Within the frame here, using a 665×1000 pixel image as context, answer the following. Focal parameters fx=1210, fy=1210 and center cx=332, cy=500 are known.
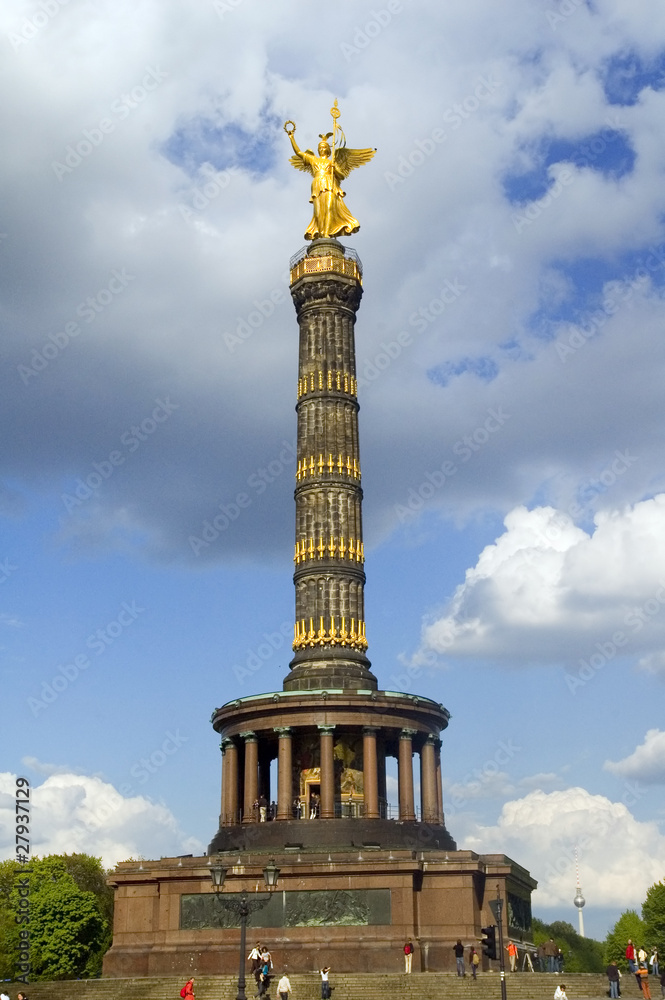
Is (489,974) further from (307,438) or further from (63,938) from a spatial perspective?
(63,938)

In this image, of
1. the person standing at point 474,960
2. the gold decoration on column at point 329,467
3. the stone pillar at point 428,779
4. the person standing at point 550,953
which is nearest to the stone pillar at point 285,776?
the stone pillar at point 428,779

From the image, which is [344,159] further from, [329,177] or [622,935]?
[622,935]

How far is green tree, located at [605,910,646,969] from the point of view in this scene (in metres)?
83.9

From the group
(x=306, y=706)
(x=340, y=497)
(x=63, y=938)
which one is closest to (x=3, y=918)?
(x=63, y=938)

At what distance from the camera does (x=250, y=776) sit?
4000 cm

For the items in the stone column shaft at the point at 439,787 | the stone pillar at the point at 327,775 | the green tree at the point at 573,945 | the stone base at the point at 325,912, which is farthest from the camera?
the green tree at the point at 573,945

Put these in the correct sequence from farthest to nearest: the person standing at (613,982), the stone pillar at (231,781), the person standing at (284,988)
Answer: the stone pillar at (231,781) → the person standing at (613,982) → the person standing at (284,988)

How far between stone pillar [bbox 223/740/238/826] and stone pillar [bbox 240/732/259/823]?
52 cm

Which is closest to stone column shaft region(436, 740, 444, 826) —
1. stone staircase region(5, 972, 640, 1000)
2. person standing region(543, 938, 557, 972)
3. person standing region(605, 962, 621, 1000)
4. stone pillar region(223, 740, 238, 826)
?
person standing region(543, 938, 557, 972)

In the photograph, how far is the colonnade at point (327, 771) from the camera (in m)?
38.5

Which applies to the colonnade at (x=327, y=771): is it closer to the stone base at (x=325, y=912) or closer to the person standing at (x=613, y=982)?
the stone base at (x=325, y=912)

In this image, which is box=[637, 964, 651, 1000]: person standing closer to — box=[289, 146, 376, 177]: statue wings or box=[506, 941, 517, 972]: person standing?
box=[506, 941, 517, 972]: person standing

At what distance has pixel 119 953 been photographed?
36.3m

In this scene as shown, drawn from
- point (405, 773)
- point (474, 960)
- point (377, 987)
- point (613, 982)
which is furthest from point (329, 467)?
point (613, 982)
